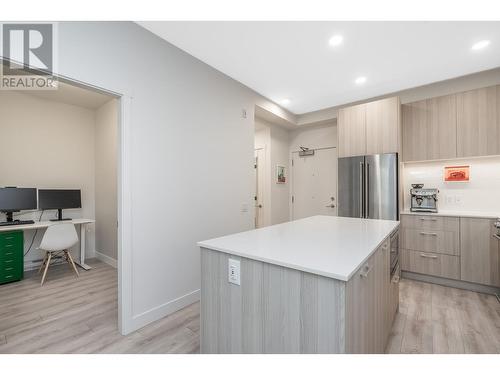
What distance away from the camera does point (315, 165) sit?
4809mm

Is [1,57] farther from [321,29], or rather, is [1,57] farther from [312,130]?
[312,130]

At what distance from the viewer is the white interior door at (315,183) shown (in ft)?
15.1

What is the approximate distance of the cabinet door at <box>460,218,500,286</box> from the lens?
8.93 ft

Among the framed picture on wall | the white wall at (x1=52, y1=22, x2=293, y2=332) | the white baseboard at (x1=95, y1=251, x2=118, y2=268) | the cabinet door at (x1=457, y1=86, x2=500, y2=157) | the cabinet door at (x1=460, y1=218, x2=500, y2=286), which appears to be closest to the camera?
the white wall at (x1=52, y1=22, x2=293, y2=332)

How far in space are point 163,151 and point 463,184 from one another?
13.3 feet

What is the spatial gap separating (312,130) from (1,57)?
177 inches

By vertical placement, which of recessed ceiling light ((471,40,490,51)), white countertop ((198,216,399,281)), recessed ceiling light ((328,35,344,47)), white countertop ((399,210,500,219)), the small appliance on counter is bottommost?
white countertop ((399,210,500,219))

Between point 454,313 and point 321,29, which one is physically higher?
point 321,29

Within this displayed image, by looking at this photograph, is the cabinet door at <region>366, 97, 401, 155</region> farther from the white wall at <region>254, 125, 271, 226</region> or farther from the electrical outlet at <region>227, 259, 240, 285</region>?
the electrical outlet at <region>227, 259, 240, 285</region>

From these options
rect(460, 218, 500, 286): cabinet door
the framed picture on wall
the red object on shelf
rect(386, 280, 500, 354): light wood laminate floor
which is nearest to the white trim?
rect(386, 280, 500, 354): light wood laminate floor

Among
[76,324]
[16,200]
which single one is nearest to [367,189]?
[76,324]

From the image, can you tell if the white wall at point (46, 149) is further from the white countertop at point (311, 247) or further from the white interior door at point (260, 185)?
the white countertop at point (311, 247)

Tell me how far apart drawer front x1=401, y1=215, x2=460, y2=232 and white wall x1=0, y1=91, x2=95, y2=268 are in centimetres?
526
